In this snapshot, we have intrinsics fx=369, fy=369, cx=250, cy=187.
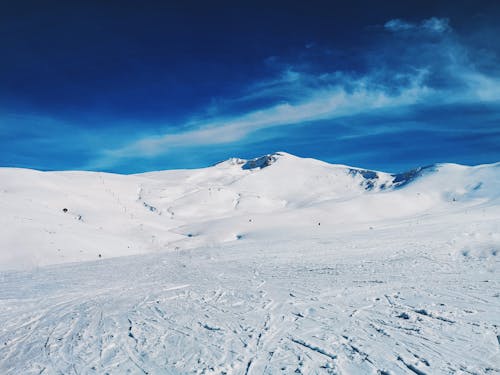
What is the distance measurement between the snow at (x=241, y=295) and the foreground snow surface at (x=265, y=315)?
43mm

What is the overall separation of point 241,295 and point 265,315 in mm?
2317

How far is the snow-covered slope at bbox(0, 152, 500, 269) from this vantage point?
23234 mm

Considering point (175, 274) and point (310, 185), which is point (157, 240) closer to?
point (175, 274)

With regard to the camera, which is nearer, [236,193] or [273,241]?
[273,241]

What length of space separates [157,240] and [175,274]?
11.7 m

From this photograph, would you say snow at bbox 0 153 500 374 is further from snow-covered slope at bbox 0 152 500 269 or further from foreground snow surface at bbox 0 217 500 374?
snow-covered slope at bbox 0 152 500 269

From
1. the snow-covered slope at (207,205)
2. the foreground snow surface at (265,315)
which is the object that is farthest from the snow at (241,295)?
the snow-covered slope at (207,205)

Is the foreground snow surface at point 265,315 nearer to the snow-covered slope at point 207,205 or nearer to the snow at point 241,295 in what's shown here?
the snow at point 241,295

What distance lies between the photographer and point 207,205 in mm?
46719

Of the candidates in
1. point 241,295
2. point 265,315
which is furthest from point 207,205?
point 265,315

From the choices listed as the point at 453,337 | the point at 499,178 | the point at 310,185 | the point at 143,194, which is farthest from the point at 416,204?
the point at 453,337

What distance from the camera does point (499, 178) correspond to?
164 ft

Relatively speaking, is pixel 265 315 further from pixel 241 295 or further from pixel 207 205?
pixel 207 205

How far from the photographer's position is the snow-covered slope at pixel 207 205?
76.2 ft
